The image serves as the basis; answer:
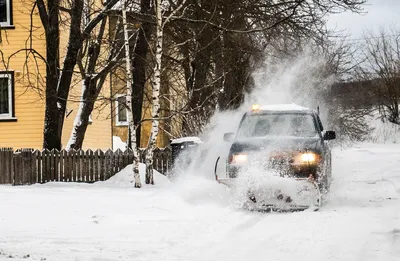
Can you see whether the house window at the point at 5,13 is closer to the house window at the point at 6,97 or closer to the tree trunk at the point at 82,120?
the house window at the point at 6,97

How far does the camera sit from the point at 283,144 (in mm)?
11734

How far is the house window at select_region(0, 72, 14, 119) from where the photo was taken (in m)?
24.1

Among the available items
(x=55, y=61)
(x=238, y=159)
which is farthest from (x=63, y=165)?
(x=238, y=159)

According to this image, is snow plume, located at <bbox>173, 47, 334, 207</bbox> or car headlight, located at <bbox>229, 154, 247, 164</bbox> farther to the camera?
snow plume, located at <bbox>173, 47, 334, 207</bbox>

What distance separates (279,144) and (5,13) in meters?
15.6

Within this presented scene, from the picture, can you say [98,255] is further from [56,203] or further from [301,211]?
[56,203]

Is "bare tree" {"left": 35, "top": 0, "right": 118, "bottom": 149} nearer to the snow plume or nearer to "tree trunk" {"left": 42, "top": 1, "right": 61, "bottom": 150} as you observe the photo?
"tree trunk" {"left": 42, "top": 1, "right": 61, "bottom": 150}

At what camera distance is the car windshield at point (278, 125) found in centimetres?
1290

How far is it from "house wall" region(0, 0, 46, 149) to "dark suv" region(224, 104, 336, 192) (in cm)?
1249

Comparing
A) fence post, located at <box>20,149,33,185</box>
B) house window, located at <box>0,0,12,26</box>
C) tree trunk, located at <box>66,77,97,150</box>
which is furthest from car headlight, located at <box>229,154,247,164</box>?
house window, located at <box>0,0,12,26</box>

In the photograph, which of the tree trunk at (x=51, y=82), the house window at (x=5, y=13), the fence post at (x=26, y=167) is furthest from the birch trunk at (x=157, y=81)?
→ the house window at (x=5, y=13)

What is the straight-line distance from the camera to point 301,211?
1129cm

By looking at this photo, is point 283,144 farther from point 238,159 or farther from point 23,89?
point 23,89

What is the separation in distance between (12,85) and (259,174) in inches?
595
